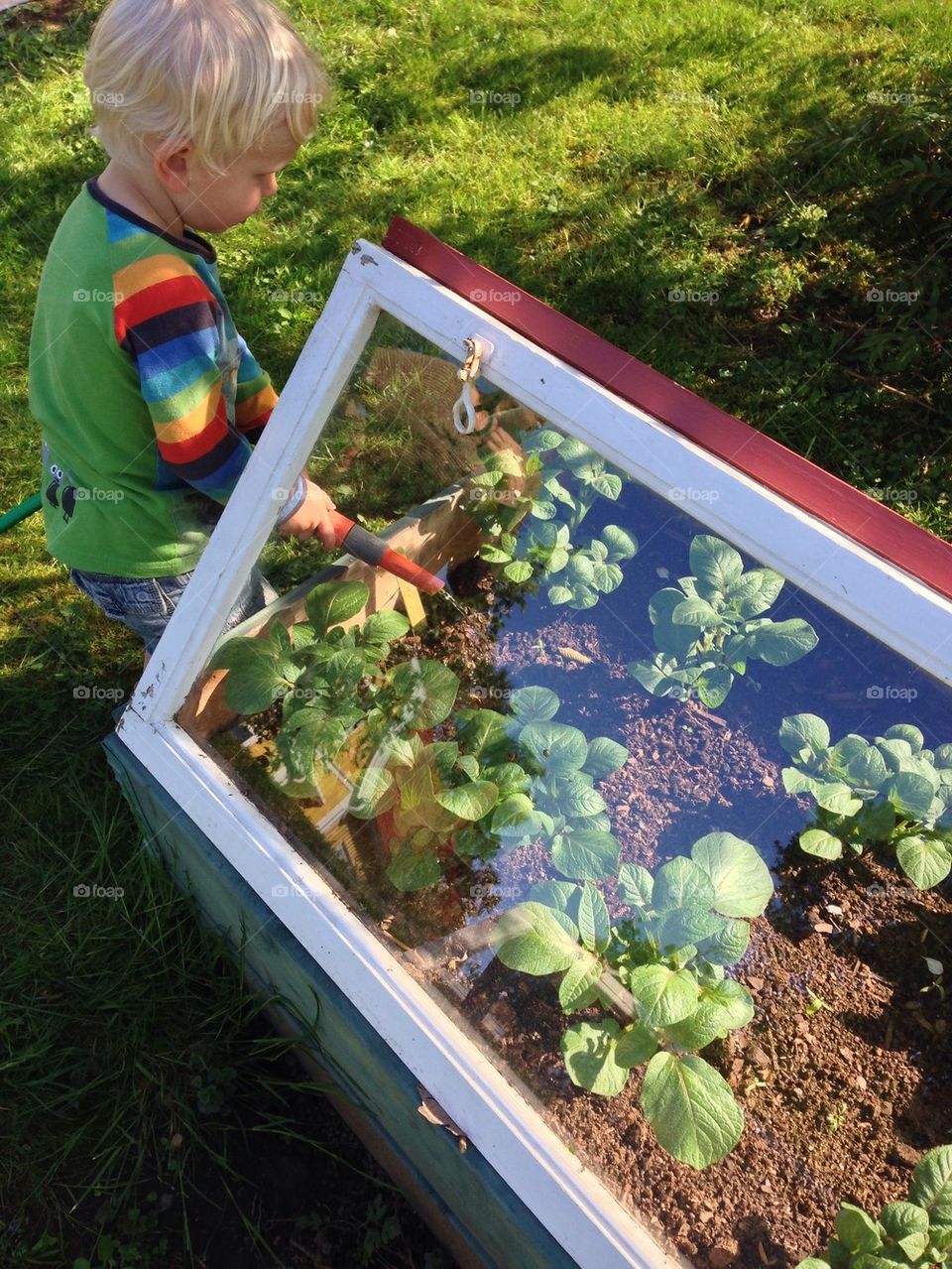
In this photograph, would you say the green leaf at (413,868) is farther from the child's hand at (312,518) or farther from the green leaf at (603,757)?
the child's hand at (312,518)

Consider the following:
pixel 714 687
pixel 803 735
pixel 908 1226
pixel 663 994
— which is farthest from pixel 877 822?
pixel 908 1226

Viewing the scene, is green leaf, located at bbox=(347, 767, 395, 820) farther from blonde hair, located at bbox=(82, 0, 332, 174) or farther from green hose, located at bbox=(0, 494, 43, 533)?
green hose, located at bbox=(0, 494, 43, 533)

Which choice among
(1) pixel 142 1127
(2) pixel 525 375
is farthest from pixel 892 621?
(1) pixel 142 1127

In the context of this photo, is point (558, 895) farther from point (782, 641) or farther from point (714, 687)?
point (782, 641)

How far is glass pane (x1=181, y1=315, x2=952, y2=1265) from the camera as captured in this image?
130cm

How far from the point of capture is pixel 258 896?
5.37ft

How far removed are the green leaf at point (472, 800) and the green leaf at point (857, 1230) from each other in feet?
2.33

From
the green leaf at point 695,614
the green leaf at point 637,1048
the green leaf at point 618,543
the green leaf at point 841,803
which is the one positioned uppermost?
the green leaf at point 618,543

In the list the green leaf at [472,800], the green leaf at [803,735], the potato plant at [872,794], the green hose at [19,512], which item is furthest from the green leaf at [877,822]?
the green hose at [19,512]

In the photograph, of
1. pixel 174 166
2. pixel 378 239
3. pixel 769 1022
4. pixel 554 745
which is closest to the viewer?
pixel 769 1022

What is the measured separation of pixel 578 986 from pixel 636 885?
0.17 meters

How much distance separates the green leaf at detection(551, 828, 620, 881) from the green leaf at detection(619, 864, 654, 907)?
2 cm

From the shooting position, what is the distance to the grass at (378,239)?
2.03 metres

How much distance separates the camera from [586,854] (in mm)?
1435
